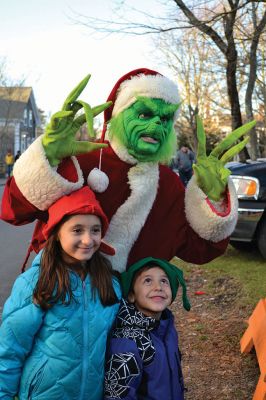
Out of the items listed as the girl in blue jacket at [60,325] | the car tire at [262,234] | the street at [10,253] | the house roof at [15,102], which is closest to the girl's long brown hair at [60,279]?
the girl in blue jacket at [60,325]

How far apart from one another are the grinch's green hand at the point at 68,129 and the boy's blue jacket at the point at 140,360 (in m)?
0.74

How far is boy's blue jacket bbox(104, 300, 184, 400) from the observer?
225 cm

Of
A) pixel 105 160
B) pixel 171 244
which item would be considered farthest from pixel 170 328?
pixel 105 160

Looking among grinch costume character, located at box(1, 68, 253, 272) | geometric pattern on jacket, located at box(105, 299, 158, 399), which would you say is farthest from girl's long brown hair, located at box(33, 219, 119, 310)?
grinch costume character, located at box(1, 68, 253, 272)

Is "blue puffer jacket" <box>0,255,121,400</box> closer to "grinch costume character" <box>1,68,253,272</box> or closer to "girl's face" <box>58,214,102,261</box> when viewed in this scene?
"girl's face" <box>58,214,102,261</box>

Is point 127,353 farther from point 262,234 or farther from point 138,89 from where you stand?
point 262,234

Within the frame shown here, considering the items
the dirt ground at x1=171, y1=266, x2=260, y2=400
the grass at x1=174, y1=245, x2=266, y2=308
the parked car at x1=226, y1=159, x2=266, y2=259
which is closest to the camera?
the dirt ground at x1=171, y1=266, x2=260, y2=400

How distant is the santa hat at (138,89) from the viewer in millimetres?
2781

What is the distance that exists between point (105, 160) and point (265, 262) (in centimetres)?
427

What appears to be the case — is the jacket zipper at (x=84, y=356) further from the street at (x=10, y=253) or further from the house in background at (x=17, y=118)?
the house in background at (x=17, y=118)

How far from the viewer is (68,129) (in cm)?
241

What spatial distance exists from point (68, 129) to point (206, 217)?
839mm

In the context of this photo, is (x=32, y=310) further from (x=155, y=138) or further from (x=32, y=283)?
(x=155, y=138)

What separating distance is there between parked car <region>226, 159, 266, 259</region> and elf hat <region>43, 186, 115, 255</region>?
4079mm
